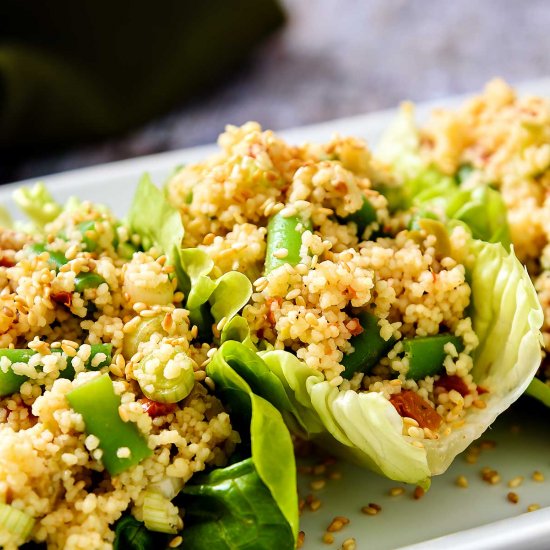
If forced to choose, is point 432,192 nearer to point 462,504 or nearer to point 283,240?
point 283,240

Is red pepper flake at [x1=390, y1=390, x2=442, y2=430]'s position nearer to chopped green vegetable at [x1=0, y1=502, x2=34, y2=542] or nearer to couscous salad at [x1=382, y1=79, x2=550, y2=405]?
couscous salad at [x1=382, y1=79, x2=550, y2=405]

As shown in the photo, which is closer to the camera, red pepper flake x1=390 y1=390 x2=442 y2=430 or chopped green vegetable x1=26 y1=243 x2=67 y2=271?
red pepper flake x1=390 y1=390 x2=442 y2=430

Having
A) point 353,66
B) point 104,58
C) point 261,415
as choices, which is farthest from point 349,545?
point 353,66

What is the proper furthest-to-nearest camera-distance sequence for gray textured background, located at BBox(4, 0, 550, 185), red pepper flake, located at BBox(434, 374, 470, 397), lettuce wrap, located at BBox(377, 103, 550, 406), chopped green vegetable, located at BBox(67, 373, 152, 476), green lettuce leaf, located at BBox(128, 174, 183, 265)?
gray textured background, located at BBox(4, 0, 550, 185) → lettuce wrap, located at BBox(377, 103, 550, 406) → green lettuce leaf, located at BBox(128, 174, 183, 265) → red pepper flake, located at BBox(434, 374, 470, 397) → chopped green vegetable, located at BBox(67, 373, 152, 476)

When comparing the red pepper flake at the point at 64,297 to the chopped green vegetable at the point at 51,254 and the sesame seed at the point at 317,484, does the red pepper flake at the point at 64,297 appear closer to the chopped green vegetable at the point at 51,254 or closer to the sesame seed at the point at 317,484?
the chopped green vegetable at the point at 51,254

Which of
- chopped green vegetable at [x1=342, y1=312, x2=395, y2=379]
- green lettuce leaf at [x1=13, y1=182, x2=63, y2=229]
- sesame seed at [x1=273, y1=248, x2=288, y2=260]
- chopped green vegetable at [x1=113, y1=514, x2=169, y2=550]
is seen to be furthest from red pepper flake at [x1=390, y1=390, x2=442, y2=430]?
green lettuce leaf at [x1=13, y1=182, x2=63, y2=229]

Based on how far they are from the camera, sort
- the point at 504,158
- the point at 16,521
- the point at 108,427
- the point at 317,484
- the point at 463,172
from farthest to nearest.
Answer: the point at 463,172, the point at 504,158, the point at 317,484, the point at 108,427, the point at 16,521
